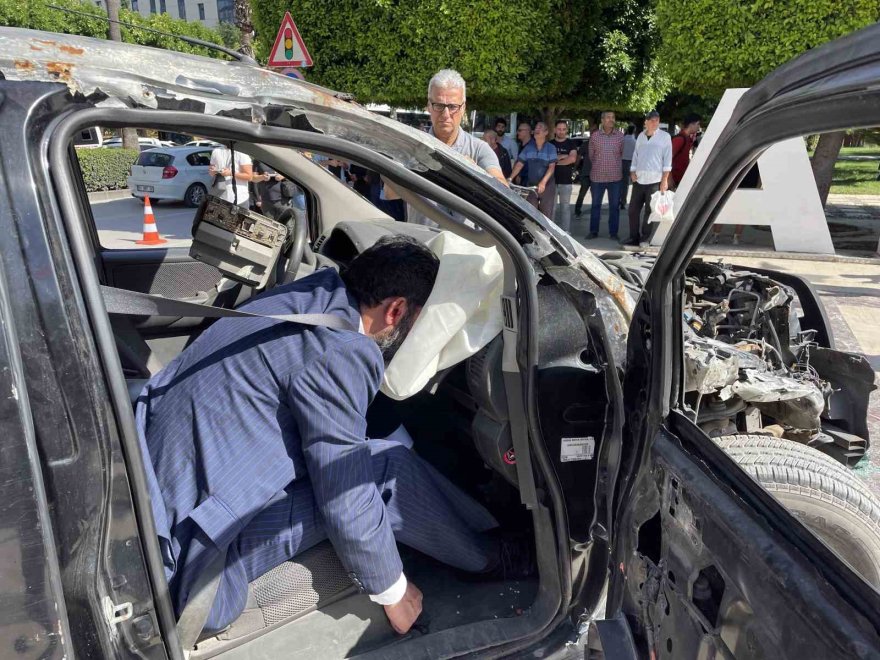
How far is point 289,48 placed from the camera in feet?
24.5

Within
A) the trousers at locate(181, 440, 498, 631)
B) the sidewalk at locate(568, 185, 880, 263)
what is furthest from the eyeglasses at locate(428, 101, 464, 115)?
the sidewalk at locate(568, 185, 880, 263)

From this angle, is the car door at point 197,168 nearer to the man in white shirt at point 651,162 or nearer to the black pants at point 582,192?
the black pants at point 582,192

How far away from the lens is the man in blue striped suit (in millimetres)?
1708

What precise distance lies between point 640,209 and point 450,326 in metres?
8.59

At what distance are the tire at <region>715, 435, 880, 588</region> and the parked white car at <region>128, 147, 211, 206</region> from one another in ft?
44.6

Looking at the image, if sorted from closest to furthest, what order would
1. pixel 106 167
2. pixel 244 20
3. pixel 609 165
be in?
pixel 609 165 < pixel 244 20 < pixel 106 167

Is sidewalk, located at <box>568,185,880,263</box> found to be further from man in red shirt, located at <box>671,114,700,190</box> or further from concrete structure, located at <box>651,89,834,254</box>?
man in red shirt, located at <box>671,114,700,190</box>

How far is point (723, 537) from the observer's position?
1235mm

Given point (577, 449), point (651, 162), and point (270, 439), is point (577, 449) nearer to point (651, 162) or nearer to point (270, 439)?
point (270, 439)

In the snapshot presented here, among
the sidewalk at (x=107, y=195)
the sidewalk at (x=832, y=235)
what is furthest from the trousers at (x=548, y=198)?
the sidewalk at (x=107, y=195)

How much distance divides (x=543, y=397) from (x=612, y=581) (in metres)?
0.51

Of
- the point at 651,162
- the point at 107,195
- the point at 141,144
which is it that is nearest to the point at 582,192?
the point at 651,162

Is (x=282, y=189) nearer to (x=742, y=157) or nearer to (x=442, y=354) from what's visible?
(x=442, y=354)

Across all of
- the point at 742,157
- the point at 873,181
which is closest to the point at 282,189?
the point at 742,157
